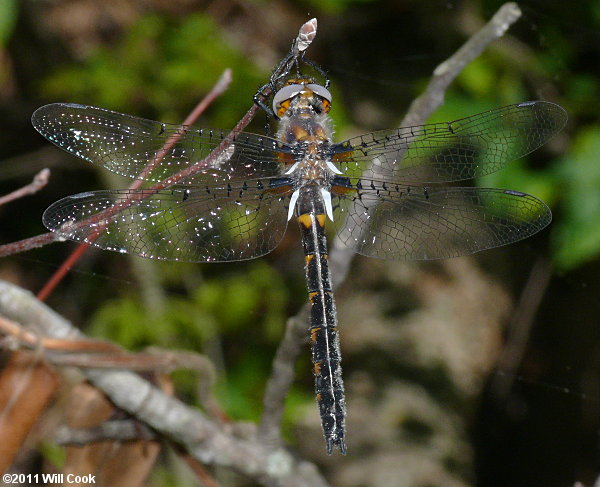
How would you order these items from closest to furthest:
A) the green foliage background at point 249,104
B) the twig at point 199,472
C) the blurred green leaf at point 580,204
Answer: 1. the twig at point 199,472
2. the blurred green leaf at point 580,204
3. the green foliage background at point 249,104

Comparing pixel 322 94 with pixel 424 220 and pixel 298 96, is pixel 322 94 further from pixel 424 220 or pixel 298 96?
pixel 424 220

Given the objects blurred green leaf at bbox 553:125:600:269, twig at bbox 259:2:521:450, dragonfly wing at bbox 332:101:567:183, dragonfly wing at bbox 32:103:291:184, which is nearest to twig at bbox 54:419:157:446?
twig at bbox 259:2:521:450

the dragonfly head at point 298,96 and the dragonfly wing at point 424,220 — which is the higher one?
the dragonfly head at point 298,96

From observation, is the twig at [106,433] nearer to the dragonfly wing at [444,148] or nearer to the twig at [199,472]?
the twig at [199,472]

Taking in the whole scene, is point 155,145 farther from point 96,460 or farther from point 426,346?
point 426,346

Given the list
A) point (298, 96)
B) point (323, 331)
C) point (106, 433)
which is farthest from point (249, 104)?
point (106, 433)

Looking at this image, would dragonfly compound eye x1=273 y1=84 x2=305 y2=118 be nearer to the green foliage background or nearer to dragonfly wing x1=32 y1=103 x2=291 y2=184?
dragonfly wing x1=32 y1=103 x2=291 y2=184

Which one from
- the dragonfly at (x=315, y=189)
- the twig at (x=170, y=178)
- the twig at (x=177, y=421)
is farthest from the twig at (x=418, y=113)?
the twig at (x=170, y=178)
